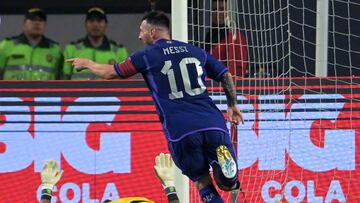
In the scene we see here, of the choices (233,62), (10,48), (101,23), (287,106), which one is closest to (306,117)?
(287,106)

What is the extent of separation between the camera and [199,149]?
8.25 meters

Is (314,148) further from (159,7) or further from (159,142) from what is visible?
(159,7)

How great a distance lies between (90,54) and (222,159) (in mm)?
4043

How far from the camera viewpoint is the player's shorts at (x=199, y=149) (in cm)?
824

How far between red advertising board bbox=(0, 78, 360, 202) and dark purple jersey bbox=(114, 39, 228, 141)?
256 centimetres

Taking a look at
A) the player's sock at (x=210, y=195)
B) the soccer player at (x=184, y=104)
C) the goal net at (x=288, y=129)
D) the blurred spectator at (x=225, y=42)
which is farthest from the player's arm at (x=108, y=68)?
the goal net at (x=288, y=129)

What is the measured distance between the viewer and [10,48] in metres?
11.8

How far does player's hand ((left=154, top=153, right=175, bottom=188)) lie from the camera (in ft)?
27.6

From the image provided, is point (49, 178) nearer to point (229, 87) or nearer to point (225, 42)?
point (229, 87)

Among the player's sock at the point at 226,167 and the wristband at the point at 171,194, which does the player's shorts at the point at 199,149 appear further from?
the wristband at the point at 171,194

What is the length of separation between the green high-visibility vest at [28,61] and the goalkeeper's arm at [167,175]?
3.20m

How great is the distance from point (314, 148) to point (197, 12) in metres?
1.91

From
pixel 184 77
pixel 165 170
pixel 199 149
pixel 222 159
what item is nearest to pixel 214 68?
pixel 184 77

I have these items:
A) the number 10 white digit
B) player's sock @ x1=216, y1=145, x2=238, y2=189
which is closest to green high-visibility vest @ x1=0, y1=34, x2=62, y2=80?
the number 10 white digit
